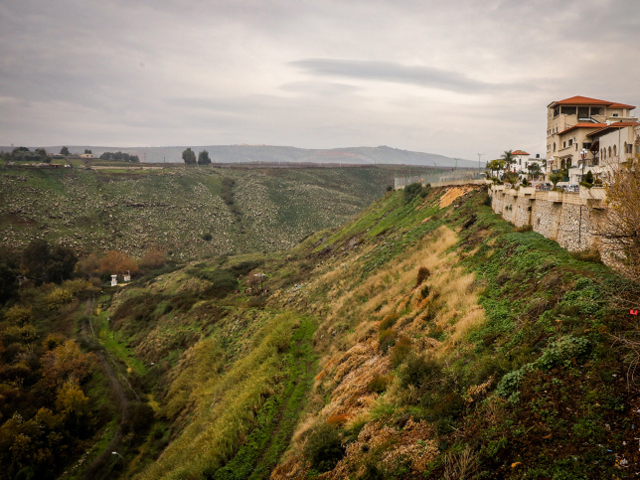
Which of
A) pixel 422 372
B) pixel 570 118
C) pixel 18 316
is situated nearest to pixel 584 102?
pixel 570 118

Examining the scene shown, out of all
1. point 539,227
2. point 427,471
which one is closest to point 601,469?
point 427,471

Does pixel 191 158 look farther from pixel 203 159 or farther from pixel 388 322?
pixel 388 322

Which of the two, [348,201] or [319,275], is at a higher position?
[348,201]

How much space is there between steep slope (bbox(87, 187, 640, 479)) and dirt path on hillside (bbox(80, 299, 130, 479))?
2.80 m

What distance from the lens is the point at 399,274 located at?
2980cm

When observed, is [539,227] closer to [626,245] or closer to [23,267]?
[626,245]

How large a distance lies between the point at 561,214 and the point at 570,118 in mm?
36975


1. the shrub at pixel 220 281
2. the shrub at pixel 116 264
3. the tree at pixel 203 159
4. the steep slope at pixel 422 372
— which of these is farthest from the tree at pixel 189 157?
the steep slope at pixel 422 372

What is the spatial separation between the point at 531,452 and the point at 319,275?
39172 millimetres

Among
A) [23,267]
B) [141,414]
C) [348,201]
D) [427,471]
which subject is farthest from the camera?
[348,201]

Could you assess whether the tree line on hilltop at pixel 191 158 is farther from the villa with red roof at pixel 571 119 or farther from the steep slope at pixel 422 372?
the villa with red roof at pixel 571 119

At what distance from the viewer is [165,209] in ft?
353

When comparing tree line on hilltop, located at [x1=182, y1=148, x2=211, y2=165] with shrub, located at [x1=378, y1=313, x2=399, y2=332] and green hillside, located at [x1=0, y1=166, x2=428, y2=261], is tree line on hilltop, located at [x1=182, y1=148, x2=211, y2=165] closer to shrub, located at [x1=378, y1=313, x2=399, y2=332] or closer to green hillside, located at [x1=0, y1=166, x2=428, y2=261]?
green hillside, located at [x1=0, y1=166, x2=428, y2=261]

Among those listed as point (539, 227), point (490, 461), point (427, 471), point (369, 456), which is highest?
point (539, 227)
